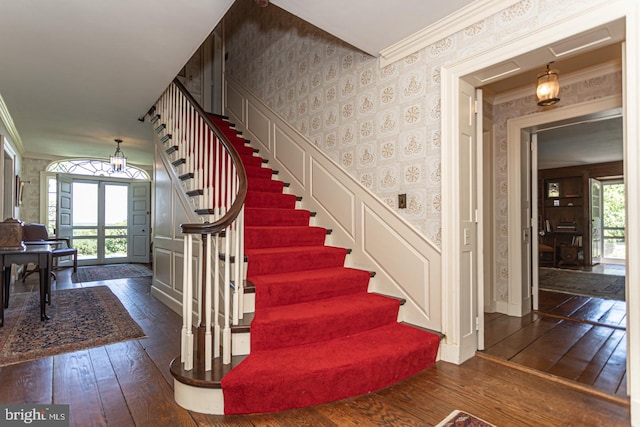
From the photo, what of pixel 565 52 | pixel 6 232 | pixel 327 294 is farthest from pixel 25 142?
pixel 565 52

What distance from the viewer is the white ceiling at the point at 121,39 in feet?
7.29

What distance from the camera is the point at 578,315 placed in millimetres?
3512

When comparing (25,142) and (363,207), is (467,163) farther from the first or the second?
(25,142)

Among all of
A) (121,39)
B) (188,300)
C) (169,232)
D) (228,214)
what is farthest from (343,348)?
(121,39)

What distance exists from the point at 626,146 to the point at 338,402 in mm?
2078

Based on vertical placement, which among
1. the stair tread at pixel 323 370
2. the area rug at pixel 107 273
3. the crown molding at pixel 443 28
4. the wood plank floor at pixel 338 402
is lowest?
the area rug at pixel 107 273

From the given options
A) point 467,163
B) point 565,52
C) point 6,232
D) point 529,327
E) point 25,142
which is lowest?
point 529,327

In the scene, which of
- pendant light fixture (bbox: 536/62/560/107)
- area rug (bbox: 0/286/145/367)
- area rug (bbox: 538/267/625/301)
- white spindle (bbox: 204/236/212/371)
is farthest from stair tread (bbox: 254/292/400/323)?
area rug (bbox: 538/267/625/301)

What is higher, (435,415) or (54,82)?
(54,82)

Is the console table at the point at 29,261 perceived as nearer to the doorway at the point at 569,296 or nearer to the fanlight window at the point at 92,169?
the doorway at the point at 569,296

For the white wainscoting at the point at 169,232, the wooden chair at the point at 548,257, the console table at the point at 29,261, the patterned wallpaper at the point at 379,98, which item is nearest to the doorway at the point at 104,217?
the white wainscoting at the point at 169,232

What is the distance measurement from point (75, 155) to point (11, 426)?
7.18m

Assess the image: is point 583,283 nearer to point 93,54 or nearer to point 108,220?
point 93,54

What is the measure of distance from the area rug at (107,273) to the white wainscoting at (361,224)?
12.3 ft
